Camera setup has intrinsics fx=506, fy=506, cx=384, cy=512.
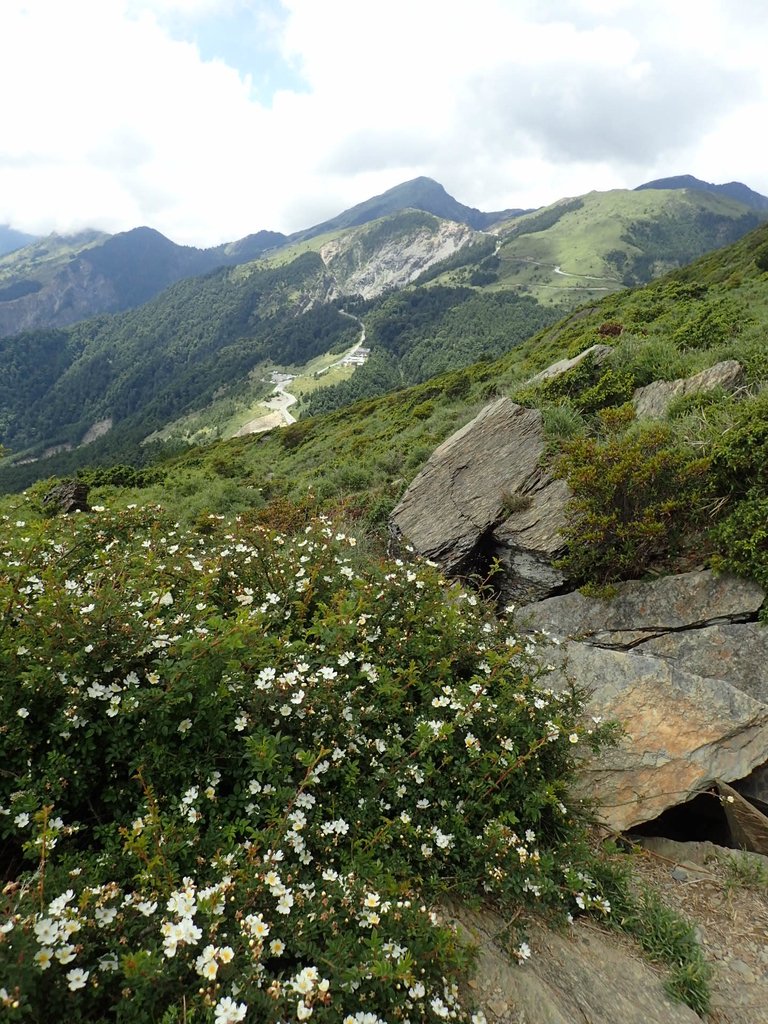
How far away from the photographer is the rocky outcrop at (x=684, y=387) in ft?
29.9

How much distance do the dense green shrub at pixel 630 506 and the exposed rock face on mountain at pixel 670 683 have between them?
509mm

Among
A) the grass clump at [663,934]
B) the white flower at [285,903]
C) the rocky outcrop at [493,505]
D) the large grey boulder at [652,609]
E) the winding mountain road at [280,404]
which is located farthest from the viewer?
the winding mountain road at [280,404]

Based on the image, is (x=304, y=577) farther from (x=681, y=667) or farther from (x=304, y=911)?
(x=681, y=667)

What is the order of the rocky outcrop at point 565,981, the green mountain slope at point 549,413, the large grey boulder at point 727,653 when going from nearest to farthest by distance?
the rocky outcrop at point 565,981
the large grey boulder at point 727,653
the green mountain slope at point 549,413

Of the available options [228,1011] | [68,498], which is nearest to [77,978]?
[228,1011]

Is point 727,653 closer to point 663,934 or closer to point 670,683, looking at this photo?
point 670,683

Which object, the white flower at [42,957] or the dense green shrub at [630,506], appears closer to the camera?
the white flower at [42,957]

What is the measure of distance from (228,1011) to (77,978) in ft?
2.08

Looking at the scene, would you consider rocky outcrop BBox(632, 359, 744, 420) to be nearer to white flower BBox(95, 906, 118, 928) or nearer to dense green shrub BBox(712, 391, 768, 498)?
dense green shrub BBox(712, 391, 768, 498)

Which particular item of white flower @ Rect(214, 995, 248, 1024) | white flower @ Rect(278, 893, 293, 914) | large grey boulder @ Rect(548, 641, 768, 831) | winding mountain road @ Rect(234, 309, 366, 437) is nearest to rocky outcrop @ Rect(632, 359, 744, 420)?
large grey boulder @ Rect(548, 641, 768, 831)

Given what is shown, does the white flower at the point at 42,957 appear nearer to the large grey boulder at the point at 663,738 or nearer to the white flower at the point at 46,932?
the white flower at the point at 46,932

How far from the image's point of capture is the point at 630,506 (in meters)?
7.52

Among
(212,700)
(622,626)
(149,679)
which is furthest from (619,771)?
(149,679)

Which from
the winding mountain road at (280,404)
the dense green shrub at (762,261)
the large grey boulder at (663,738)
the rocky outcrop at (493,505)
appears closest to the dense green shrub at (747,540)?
the large grey boulder at (663,738)
